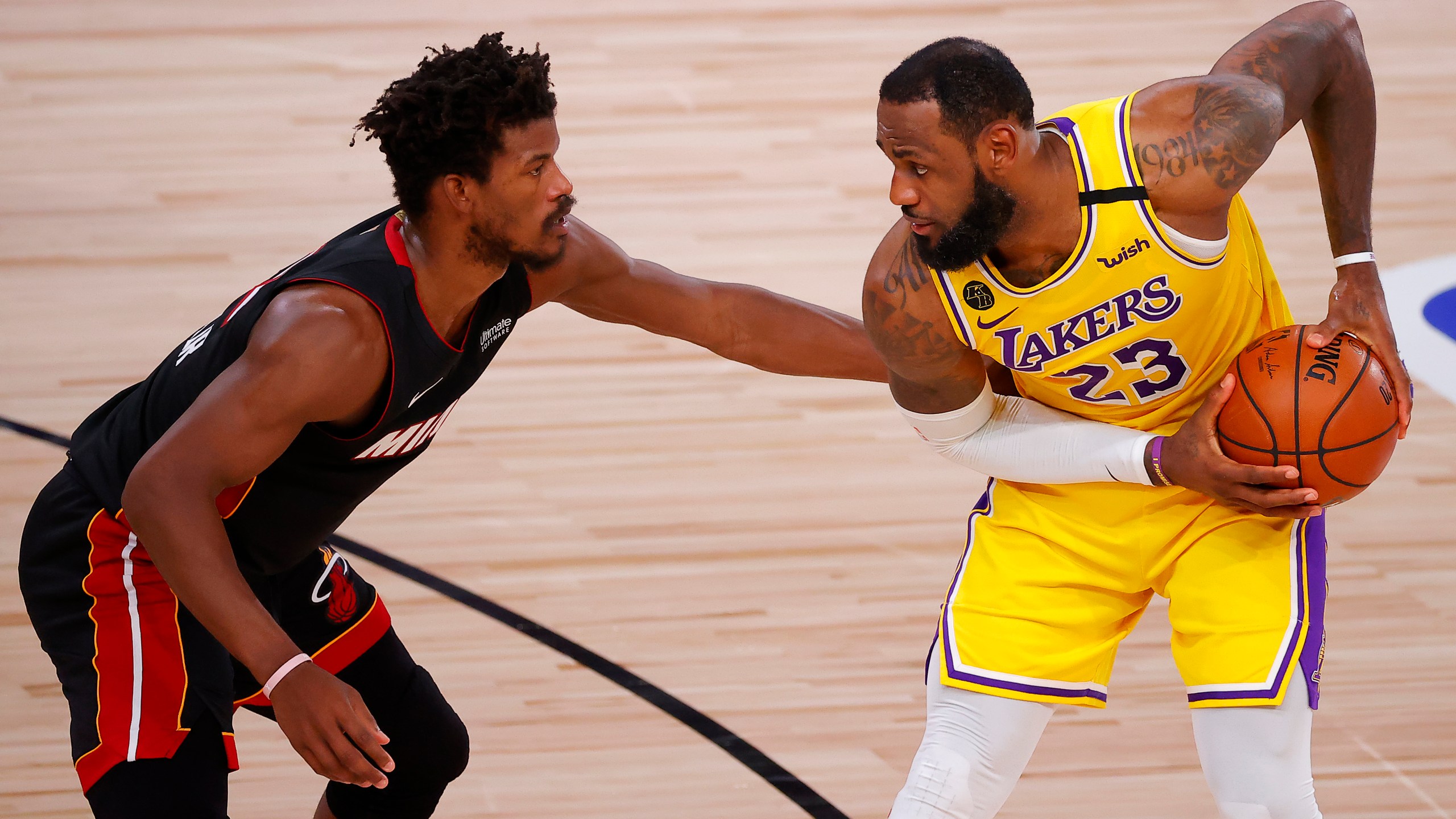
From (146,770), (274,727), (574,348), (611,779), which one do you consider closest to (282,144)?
(574,348)

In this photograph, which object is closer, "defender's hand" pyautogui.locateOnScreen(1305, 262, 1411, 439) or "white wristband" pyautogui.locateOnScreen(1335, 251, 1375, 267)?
"defender's hand" pyautogui.locateOnScreen(1305, 262, 1411, 439)

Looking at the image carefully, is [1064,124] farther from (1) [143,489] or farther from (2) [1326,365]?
(1) [143,489]

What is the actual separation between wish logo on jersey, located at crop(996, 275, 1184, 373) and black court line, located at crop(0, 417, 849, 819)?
132 cm

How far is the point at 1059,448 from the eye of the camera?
267 cm

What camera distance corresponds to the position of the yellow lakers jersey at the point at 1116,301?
8.16 ft

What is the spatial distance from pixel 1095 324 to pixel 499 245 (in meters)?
1.04

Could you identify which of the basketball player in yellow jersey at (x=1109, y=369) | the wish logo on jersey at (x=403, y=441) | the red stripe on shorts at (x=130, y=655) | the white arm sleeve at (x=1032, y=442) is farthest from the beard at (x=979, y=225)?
the red stripe on shorts at (x=130, y=655)

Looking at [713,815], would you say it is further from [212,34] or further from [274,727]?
[212,34]

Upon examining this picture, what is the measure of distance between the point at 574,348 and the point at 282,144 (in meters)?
2.21

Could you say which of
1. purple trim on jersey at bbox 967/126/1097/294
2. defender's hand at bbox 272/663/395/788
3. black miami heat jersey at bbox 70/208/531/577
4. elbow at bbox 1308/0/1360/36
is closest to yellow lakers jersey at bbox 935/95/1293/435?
purple trim on jersey at bbox 967/126/1097/294

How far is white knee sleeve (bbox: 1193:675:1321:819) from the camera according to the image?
2.47 m

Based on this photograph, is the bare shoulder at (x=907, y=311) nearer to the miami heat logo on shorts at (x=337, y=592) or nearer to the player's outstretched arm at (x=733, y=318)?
the player's outstretched arm at (x=733, y=318)

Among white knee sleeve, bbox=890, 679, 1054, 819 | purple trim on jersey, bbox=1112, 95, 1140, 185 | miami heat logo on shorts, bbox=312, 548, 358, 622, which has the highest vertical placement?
purple trim on jersey, bbox=1112, 95, 1140, 185

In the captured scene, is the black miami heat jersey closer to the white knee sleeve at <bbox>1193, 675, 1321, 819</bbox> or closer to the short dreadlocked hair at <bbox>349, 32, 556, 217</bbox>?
the short dreadlocked hair at <bbox>349, 32, 556, 217</bbox>
